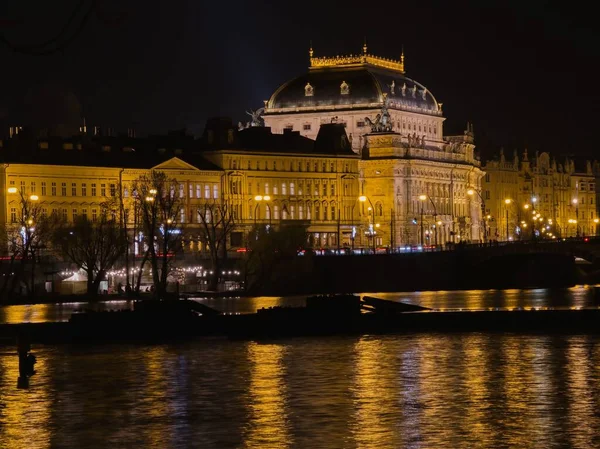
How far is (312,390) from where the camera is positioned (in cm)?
4766

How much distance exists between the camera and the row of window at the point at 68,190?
497 ft

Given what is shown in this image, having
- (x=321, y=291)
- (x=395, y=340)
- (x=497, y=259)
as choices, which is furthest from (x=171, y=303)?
(x=497, y=259)

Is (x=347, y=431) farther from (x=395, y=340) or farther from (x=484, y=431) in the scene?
(x=395, y=340)

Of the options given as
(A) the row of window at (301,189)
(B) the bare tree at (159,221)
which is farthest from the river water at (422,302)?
(A) the row of window at (301,189)

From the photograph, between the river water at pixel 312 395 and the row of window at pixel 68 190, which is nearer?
the river water at pixel 312 395

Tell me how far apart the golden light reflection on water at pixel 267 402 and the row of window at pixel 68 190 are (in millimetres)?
91759

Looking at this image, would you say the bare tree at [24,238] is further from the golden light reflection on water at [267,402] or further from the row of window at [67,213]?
the golden light reflection on water at [267,402]

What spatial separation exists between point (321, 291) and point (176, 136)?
49618 mm

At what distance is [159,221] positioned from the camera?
14512 cm

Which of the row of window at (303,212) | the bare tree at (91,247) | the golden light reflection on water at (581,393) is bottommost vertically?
the golden light reflection on water at (581,393)

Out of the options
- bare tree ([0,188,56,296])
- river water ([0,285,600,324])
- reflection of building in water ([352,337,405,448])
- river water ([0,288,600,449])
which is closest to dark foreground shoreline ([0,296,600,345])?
river water ([0,288,600,449])

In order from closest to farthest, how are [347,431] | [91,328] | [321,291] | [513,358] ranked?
[347,431] → [513,358] → [91,328] → [321,291]

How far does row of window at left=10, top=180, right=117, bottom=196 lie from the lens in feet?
497

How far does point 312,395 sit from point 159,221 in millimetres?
99313
